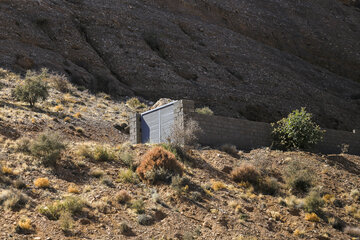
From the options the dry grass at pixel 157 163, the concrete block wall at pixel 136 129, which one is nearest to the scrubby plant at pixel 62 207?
the dry grass at pixel 157 163

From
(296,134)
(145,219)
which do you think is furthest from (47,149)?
(296,134)

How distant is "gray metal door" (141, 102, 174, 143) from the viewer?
18.9 meters

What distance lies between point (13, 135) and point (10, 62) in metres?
13.7

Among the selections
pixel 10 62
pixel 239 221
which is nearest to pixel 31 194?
pixel 239 221

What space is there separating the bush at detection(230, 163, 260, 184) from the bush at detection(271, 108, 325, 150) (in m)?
4.80

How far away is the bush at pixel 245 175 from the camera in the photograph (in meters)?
15.3

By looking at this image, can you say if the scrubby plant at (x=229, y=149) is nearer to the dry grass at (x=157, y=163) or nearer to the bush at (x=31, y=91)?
the dry grass at (x=157, y=163)

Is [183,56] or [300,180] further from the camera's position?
[183,56]

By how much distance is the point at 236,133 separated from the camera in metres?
19.2

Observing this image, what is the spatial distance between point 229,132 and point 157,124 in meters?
3.31

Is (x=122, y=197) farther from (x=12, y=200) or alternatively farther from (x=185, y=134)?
(x=185, y=134)

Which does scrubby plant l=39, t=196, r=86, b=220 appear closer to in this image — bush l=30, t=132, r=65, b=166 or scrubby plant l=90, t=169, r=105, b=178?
scrubby plant l=90, t=169, r=105, b=178

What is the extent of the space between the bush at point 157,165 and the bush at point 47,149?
9.05 feet

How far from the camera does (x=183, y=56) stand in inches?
1463
